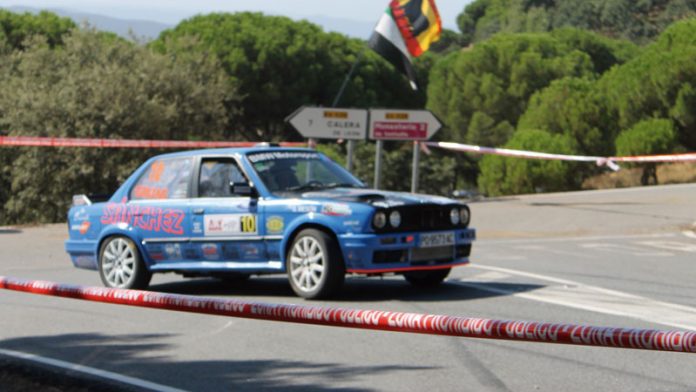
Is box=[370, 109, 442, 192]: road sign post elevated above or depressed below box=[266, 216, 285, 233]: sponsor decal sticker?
above

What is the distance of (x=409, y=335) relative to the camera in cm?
1001

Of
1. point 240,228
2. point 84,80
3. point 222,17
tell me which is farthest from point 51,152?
point 222,17

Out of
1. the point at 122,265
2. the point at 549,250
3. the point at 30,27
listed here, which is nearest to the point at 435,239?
the point at 122,265

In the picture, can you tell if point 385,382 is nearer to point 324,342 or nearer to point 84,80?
point 324,342

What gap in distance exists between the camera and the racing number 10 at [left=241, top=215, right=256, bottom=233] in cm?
1287

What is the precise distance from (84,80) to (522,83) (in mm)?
31170

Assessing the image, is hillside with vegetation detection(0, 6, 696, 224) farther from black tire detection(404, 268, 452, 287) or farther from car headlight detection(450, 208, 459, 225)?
car headlight detection(450, 208, 459, 225)

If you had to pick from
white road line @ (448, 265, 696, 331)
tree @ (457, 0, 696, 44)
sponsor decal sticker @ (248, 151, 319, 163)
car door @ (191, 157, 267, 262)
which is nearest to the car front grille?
white road line @ (448, 265, 696, 331)

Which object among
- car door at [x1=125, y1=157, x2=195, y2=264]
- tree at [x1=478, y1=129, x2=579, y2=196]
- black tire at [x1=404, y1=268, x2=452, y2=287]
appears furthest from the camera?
tree at [x1=478, y1=129, x2=579, y2=196]

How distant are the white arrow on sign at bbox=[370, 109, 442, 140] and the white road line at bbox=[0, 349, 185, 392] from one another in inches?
555

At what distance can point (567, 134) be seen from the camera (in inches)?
1807

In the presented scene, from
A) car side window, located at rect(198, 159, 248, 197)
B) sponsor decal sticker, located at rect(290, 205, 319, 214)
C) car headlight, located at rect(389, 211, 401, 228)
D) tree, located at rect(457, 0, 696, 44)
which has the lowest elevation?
car headlight, located at rect(389, 211, 401, 228)

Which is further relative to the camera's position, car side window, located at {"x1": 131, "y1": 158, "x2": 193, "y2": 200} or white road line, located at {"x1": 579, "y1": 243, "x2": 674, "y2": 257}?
white road line, located at {"x1": 579, "y1": 243, "x2": 674, "y2": 257}

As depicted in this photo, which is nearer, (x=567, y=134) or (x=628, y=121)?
(x=628, y=121)
